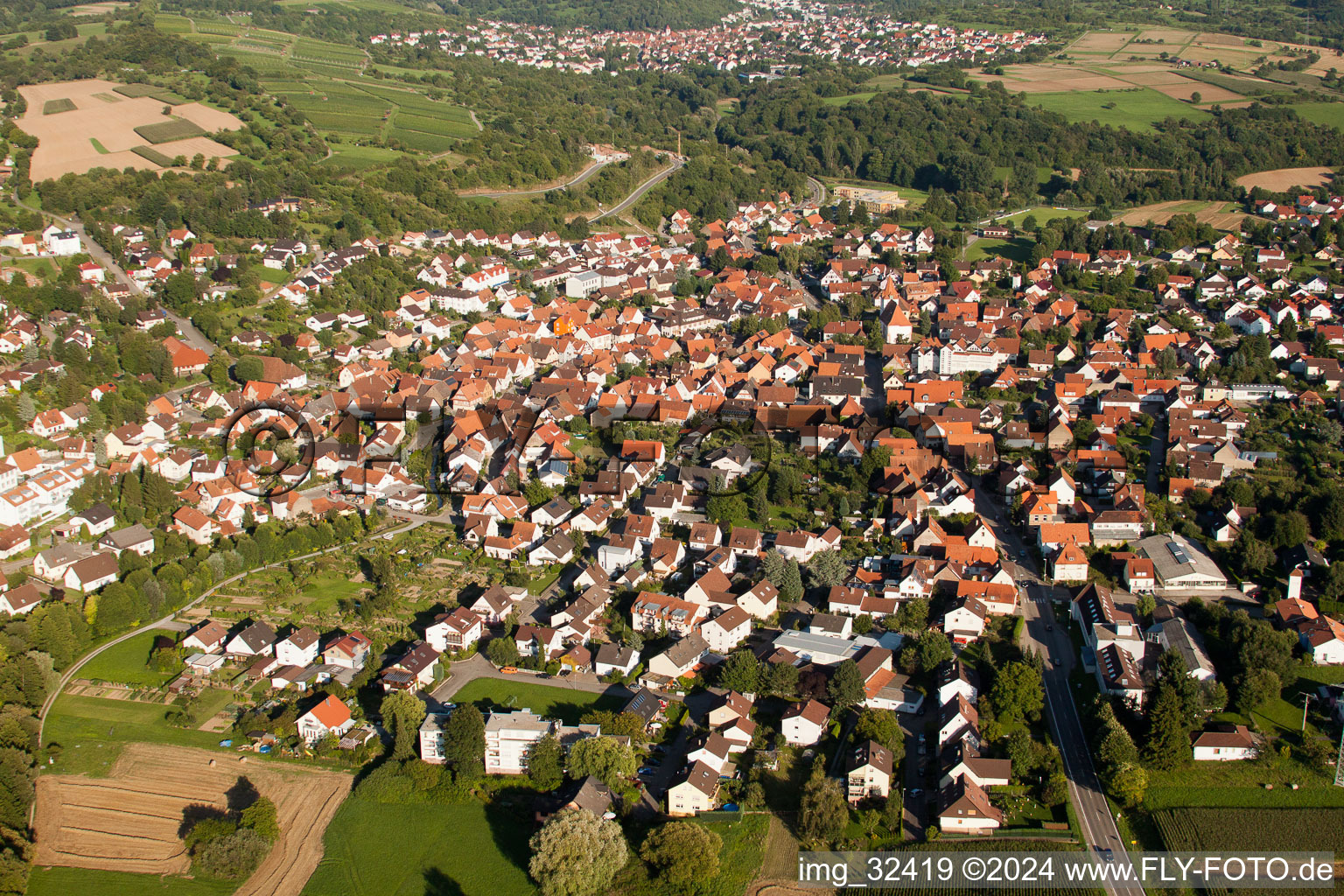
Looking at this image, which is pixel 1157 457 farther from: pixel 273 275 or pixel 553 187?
pixel 553 187

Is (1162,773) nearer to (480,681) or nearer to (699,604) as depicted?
(699,604)

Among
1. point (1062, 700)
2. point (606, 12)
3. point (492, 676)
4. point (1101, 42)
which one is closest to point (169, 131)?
point (492, 676)

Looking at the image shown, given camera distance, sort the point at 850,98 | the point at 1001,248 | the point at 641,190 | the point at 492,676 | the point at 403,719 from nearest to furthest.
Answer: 1. the point at 403,719
2. the point at 492,676
3. the point at 1001,248
4. the point at 641,190
5. the point at 850,98

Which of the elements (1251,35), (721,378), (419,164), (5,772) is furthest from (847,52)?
(5,772)

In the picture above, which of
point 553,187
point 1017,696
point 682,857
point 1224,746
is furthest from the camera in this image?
point 553,187

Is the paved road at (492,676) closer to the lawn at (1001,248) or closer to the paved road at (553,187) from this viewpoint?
the lawn at (1001,248)
